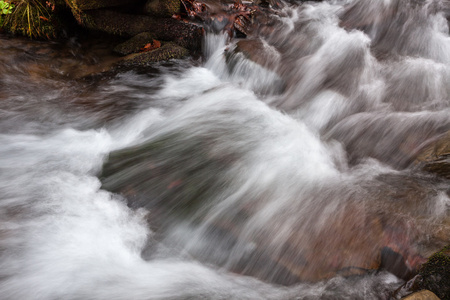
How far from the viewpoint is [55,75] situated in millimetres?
5191

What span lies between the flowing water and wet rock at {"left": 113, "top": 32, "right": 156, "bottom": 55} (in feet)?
1.04

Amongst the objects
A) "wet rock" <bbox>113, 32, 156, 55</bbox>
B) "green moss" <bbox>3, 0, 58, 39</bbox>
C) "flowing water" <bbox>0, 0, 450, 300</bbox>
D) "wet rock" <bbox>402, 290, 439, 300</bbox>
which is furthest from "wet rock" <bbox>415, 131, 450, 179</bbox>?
"green moss" <bbox>3, 0, 58, 39</bbox>

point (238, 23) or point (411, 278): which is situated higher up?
point (238, 23)

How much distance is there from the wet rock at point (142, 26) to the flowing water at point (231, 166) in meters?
0.36

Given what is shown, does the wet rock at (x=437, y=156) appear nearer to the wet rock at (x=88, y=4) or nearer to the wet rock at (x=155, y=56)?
the wet rock at (x=155, y=56)

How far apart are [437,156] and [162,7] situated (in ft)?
16.1

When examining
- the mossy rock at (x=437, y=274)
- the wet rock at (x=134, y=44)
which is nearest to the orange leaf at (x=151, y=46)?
the wet rock at (x=134, y=44)

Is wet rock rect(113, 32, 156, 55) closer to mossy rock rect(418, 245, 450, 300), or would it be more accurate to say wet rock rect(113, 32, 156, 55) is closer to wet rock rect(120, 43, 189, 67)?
wet rock rect(120, 43, 189, 67)

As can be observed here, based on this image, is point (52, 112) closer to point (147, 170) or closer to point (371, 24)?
point (147, 170)

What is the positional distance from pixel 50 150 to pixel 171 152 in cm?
148

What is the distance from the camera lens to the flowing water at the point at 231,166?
2537 mm

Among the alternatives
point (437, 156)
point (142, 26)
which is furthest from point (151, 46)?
point (437, 156)

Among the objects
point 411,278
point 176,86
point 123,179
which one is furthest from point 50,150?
point 411,278

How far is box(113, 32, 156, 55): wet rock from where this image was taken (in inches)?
225
